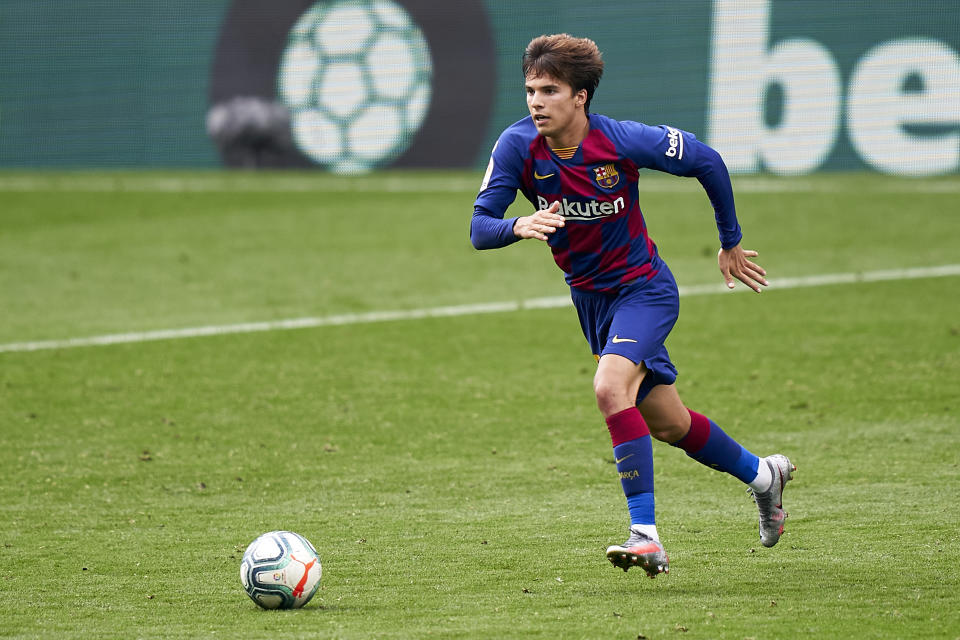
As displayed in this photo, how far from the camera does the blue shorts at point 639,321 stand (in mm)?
4941

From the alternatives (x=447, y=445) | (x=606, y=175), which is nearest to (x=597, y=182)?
(x=606, y=175)

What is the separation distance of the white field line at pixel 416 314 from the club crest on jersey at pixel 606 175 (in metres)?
6.14

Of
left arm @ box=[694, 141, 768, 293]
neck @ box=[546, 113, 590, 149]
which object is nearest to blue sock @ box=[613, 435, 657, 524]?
left arm @ box=[694, 141, 768, 293]

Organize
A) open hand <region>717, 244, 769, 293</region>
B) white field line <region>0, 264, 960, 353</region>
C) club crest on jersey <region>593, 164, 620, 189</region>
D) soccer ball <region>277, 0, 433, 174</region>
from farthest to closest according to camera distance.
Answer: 1. soccer ball <region>277, 0, 433, 174</region>
2. white field line <region>0, 264, 960, 353</region>
3. open hand <region>717, 244, 769, 293</region>
4. club crest on jersey <region>593, 164, 620, 189</region>

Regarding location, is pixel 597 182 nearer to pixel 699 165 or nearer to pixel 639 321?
pixel 699 165

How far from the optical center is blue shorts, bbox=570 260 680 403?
4.94 meters

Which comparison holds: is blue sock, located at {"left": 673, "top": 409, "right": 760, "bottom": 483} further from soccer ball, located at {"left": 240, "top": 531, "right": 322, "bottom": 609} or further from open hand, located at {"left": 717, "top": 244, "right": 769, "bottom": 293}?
soccer ball, located at {"left": 240, "top": 531, "right": 322, "bottom": 609}

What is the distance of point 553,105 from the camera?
4902 mm

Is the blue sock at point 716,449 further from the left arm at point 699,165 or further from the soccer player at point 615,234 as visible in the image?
the left arm at point 699,165

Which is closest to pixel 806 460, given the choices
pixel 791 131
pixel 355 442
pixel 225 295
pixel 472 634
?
pixel 355 442

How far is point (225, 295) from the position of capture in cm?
1230

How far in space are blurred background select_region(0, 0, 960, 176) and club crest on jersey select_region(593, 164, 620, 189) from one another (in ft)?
53.1

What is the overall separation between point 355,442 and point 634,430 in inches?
111

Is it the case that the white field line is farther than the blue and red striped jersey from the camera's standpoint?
Yes
